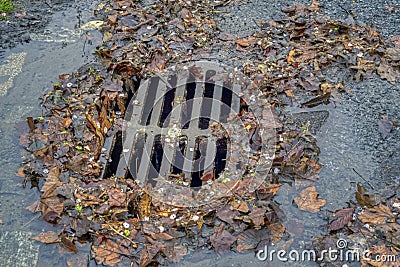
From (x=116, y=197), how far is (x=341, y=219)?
1.19m

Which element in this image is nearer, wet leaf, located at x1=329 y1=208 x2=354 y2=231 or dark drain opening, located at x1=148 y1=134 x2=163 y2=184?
wet leaf, located at x1=329 y1=208 x2=354 y2=231

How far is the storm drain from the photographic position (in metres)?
2.64

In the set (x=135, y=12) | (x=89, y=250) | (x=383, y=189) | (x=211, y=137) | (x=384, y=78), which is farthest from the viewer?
(x=135, y=12)

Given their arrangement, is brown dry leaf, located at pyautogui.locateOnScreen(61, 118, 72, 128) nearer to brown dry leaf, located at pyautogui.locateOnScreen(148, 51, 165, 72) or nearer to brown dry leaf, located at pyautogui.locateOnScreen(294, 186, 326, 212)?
brown dry leaf, located at pyautogui.locateOnScreen(148, 51, 165, 72)

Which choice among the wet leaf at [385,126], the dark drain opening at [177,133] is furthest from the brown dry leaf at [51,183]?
the wet leaf at [385,126]

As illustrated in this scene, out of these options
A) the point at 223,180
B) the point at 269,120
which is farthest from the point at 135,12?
the point at 223,180

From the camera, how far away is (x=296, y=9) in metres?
3.77

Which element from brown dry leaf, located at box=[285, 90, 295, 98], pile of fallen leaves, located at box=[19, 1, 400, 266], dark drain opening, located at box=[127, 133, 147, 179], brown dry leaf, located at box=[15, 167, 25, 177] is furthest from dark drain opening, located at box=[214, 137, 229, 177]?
brown dry leaf, located at box=[15, 167, 25, 177]

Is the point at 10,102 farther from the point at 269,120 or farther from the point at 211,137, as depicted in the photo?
the point at 269,120

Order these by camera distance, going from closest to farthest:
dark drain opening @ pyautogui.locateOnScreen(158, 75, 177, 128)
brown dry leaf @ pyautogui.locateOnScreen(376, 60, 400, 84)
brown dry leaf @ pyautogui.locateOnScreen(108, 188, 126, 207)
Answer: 1. brown dry leaf @ pyautogui.locateOnScreen(108, 188, 126, 207)
2. dark drain opening @ pyautogui.locateOnScreen(158, 75, 177, 128)
3. brown dry leaf @ pyautogui.locateOnScreen(376, 60, 400, 84)

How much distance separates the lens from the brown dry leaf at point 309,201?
8.21 feet

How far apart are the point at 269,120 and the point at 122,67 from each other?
108 centimetres

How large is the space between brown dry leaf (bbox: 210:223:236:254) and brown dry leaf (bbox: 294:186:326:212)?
439 millimetres

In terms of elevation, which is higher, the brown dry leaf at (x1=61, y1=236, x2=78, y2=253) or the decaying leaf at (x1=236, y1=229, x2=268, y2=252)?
the brown dry leaf at (x1=61, y1=236, x2=78, y2=253)
